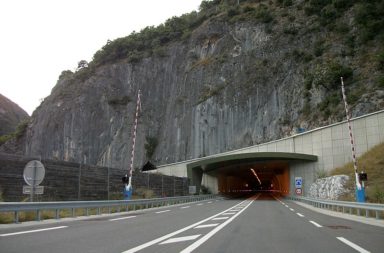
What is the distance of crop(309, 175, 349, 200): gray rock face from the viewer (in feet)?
105

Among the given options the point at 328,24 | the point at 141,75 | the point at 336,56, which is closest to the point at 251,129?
the point at 336,56

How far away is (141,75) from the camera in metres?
90.4

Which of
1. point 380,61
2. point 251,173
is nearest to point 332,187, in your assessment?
point 380,61

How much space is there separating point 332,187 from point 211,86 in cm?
4257

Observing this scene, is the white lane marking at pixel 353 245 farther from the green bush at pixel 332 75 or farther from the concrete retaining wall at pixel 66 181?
the green bush at pixel 332 75

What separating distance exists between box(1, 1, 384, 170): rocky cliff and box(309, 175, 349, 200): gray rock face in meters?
14.6

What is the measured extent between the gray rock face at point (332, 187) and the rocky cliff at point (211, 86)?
14.6 metres

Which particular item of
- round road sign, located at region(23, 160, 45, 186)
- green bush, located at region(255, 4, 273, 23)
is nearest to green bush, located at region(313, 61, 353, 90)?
green bush, located at region(255, 4, 273, 23)

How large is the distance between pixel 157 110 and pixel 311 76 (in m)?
36.1

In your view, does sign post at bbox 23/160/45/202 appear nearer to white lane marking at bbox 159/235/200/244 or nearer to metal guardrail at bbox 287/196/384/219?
white lane marking at bbox 159/235/200/244

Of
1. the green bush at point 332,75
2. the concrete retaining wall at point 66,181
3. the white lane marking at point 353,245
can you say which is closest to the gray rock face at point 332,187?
the concrete retaining wall at point 66,181

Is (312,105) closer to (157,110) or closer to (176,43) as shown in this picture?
(157,110)

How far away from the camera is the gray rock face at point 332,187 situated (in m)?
32.2

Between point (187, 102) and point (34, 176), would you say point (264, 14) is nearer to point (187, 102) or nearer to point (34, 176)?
point (187, 102)
